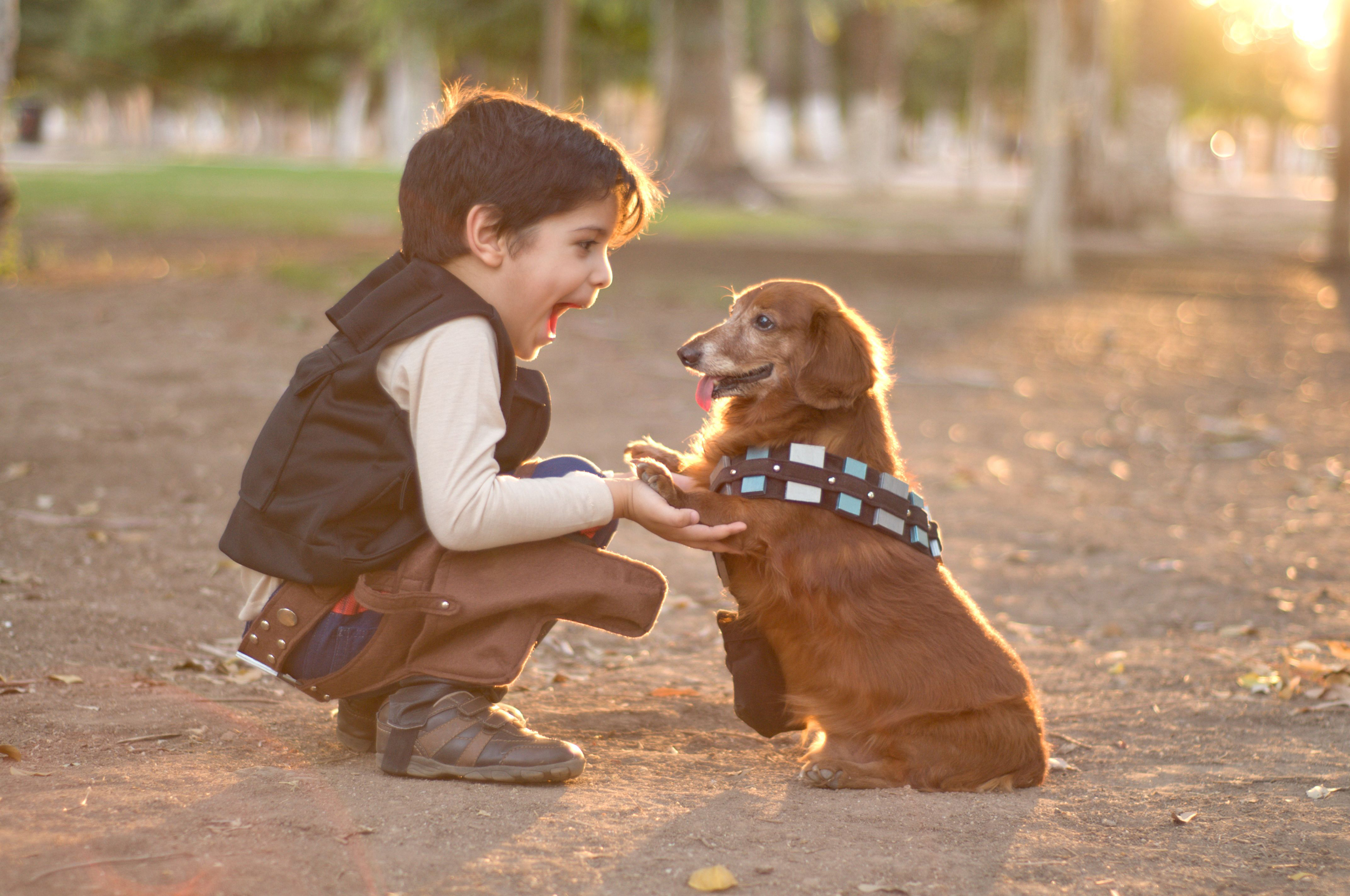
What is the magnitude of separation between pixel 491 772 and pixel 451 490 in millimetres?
733

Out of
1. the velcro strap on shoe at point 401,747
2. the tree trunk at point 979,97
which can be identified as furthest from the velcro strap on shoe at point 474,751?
the tree trunk at point 979,97

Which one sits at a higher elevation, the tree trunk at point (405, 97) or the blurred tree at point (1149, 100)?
the tree trunk at point (405, 97)

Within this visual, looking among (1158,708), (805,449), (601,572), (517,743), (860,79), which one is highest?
(860,79)

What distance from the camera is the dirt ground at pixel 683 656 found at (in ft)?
8.88

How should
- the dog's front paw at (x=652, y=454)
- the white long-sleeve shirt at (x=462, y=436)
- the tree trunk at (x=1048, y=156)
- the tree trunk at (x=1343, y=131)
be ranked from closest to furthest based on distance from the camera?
the white long-sleeve shirt at (x=462, y=436)
the dog's front paw at (x=652, y=454)
the tree trunk at (x=1048, y=156)
the tree trunk at (x=1343, y=131)

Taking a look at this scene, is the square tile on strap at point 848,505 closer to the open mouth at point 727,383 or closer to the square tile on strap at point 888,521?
the square tile on strap at point 888,521

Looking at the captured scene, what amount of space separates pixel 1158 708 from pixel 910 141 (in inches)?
3723

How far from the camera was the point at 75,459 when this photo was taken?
20.8 feet

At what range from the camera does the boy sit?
2.97 m

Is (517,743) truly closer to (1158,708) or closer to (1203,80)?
(1158,708)

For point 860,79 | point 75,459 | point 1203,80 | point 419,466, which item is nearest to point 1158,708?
point 419,466

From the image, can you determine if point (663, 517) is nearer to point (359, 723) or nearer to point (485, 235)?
point (485, 235)

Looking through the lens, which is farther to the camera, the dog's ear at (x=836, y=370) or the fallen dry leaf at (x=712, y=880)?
the dog's ear at (x=836, y=370)

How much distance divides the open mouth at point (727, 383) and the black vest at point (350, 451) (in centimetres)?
60
